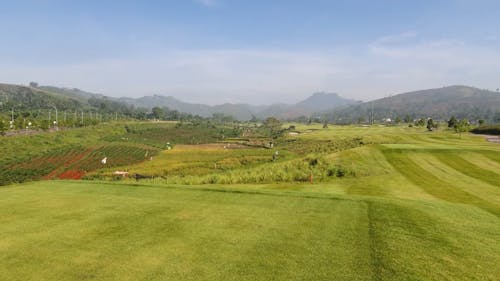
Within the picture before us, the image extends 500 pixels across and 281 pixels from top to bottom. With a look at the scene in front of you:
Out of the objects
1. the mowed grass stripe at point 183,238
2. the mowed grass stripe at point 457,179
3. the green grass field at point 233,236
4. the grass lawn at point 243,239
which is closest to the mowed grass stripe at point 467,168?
the mowed grass stripe at point 457,179

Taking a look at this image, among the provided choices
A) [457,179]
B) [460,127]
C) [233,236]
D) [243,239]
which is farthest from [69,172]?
[460,127]

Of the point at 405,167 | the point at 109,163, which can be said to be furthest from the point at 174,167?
the point at 405,167

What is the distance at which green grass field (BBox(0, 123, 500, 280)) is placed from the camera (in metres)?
8.35

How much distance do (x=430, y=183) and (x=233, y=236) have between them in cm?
2355

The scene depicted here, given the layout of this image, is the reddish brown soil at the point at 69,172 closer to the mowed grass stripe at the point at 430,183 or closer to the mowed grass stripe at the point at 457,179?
the mowed grass stripe at the point at 430,183

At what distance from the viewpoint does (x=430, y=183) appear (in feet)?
92.6

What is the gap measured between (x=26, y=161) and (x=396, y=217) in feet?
246

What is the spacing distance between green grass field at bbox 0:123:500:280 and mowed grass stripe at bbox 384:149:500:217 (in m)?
0.98

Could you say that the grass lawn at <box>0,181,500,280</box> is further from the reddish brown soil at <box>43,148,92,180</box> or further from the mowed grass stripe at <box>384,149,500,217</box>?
the reddish brown soil at <box>43,148,92,180</box>

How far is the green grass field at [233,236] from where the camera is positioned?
8.35 metres

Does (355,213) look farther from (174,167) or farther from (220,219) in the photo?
(174,167)

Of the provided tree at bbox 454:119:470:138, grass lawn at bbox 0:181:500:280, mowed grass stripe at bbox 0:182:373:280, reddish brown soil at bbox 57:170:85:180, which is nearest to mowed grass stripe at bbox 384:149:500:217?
grass lawn at bbox 0:181:500:280

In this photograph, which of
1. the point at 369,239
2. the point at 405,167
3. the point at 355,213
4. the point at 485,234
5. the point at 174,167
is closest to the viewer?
the point at 369,239

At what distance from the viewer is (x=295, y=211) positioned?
1420cm
